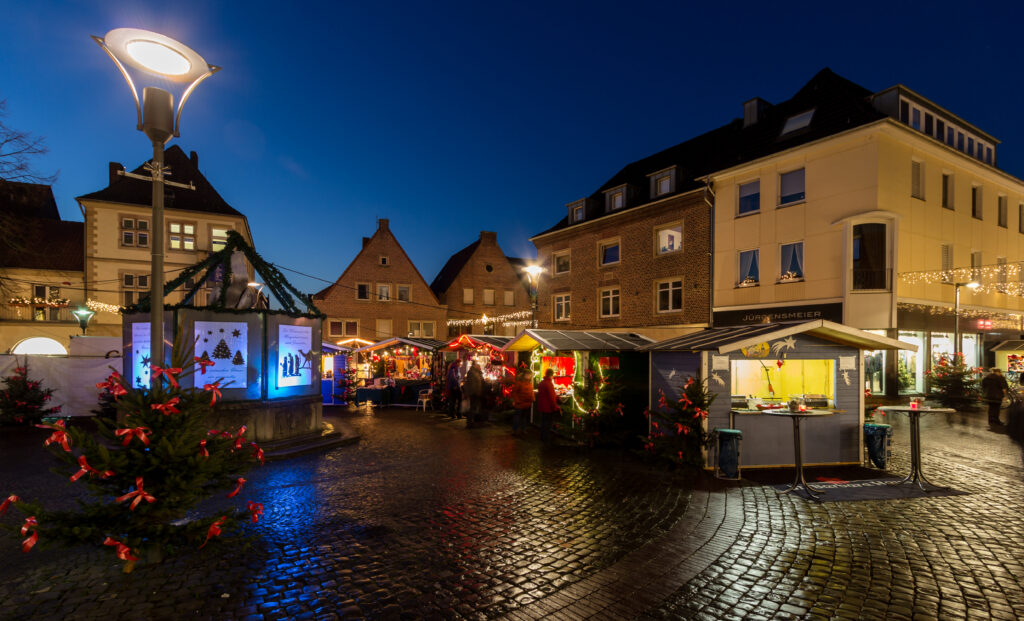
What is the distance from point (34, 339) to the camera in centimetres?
2889

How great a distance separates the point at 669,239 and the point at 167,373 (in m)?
22.2

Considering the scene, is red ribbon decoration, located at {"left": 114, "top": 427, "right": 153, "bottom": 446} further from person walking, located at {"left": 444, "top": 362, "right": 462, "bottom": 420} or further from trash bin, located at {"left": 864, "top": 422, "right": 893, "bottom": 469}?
person walking, located at {"left": 444, "top": 362, "right": 462, "bottom": 420}

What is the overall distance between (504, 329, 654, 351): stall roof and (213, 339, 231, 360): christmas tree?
7.26 metres

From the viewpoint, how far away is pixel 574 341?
13469 mm

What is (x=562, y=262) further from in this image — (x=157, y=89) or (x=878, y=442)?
→ (x=157, y=89)

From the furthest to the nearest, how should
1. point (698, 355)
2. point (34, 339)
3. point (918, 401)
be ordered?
point (34, 339), point (698, 355), point (918, 401)

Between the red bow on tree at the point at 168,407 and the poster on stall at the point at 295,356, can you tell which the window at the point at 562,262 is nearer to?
the poster on stall at the point at 295,356

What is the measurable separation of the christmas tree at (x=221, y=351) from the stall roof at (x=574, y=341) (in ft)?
23.8

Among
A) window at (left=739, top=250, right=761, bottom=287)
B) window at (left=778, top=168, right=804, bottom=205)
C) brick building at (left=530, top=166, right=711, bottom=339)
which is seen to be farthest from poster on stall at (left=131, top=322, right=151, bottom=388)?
window at (left=778, top=168, right=804, bottom=205)

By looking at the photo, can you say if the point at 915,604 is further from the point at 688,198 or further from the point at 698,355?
the point at 688,198

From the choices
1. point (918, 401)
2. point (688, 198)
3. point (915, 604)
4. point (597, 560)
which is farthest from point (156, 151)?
point (688, 198)

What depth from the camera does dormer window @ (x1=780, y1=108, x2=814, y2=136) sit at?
19.9 meters

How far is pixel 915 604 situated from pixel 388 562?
4.78 meters

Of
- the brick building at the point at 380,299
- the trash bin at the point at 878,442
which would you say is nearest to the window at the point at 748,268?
the trash bin at the point at 878,442
